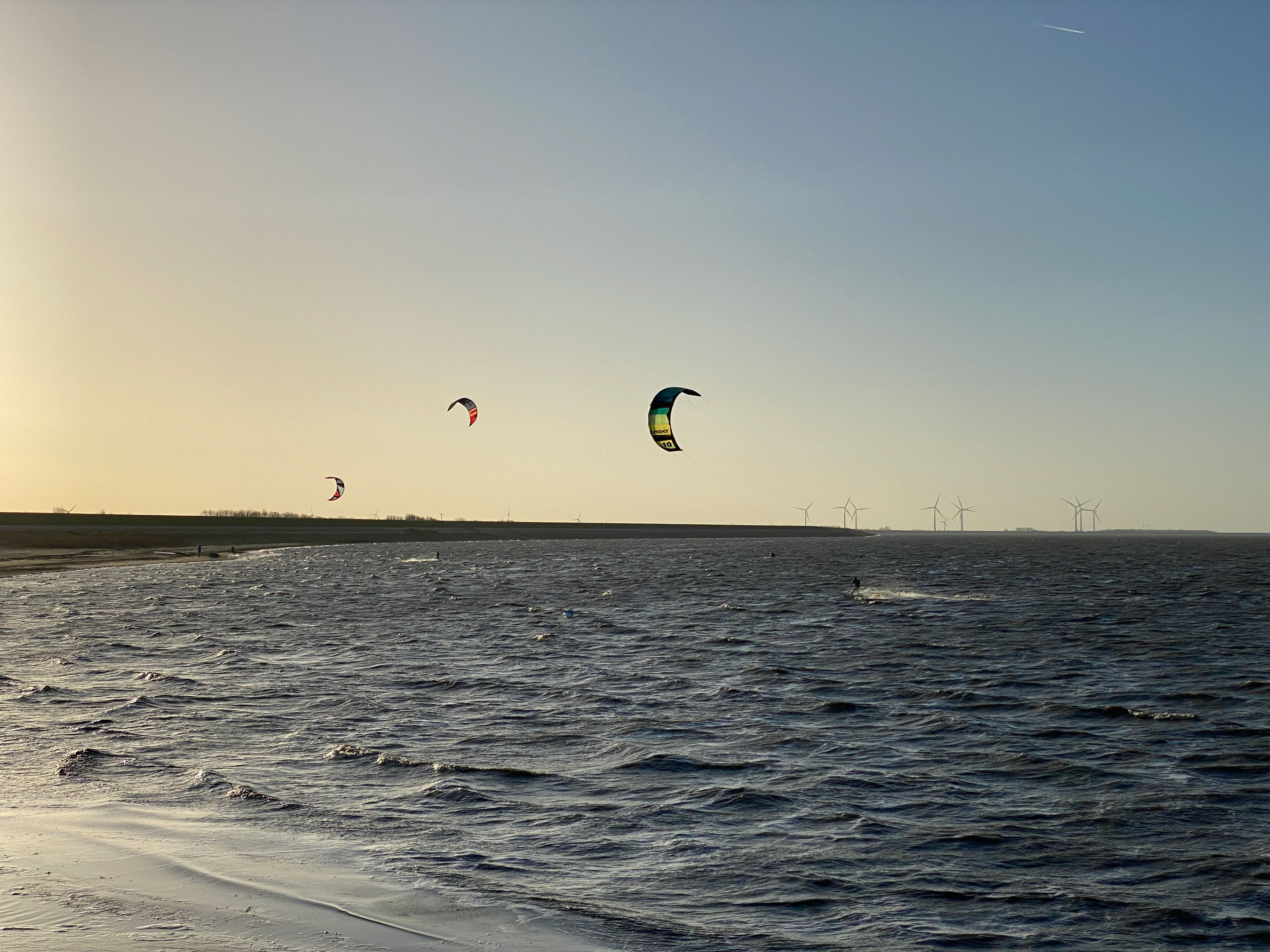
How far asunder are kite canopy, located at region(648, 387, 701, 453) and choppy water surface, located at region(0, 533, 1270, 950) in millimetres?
11542

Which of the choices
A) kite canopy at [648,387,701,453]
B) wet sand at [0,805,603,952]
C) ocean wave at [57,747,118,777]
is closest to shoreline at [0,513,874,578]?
kite canopy at [648,387,701,453]

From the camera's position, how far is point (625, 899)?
38.5 feet

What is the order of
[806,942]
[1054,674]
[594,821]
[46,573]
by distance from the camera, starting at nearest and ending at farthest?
[806,942] < [594,821] < [1054,674] < [46,573]

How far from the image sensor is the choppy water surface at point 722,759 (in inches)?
472

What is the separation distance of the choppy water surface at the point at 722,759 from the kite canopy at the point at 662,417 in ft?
37.9

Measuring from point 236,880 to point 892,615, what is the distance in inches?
1673

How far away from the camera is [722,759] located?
62.1ft

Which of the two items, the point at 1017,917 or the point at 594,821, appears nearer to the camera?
the point at 1017,917

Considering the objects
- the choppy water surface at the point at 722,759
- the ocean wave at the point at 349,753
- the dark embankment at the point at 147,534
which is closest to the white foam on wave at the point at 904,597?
the choppy water surface at the point at 722,759

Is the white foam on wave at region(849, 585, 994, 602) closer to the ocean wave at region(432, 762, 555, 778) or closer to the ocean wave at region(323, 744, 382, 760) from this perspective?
the ocean wave at region(432, 762, 555, 778)

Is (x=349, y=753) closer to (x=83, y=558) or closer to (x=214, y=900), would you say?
(x=214, y=900)

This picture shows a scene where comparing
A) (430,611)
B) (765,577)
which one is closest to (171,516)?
(765,577)

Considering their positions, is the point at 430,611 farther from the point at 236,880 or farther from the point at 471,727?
the point at 236,880

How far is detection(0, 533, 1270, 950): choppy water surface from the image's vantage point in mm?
11984
